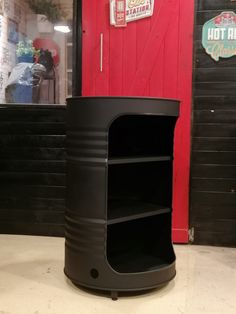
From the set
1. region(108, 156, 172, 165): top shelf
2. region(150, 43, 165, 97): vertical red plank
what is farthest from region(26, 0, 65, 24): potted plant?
region(108, 156, 172, 165): top shelf

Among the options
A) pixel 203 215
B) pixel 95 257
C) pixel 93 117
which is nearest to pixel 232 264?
pixel 203 215

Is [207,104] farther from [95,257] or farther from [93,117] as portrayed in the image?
[95,257]

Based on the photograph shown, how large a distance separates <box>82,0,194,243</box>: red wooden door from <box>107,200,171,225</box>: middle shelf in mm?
692

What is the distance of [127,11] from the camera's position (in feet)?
10.2

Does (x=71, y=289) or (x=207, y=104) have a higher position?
(x=207, y=104)

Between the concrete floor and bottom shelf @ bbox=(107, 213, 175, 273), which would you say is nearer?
the concrete floor

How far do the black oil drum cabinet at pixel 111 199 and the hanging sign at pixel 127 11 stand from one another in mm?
923

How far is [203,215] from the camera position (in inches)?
125

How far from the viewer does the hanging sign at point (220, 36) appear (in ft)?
9.90

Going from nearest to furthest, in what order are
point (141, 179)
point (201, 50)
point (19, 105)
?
point (141, 179), point (201, 50), point (19, 105)

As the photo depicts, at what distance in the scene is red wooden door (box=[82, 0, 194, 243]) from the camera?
122 inches

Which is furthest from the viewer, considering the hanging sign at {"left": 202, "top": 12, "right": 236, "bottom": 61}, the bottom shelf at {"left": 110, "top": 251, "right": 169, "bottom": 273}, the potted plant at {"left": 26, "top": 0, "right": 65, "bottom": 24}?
the potted plant at {"left": 26, "top": 0, "right": 65, "bottom": 24}

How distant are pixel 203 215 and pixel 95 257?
4.17 feet

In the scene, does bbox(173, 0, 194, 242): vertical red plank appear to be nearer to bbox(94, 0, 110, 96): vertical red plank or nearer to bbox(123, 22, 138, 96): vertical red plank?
bbox(123, 22, 138, 96): vertical red plank
